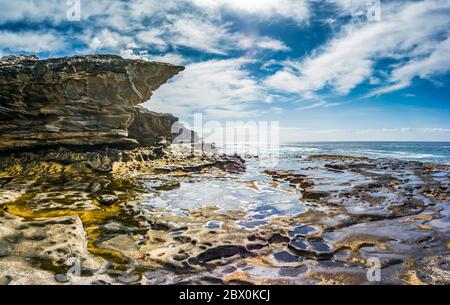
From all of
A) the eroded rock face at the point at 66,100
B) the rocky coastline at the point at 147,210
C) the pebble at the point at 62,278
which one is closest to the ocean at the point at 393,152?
the rocky coastline at the point at 147,210

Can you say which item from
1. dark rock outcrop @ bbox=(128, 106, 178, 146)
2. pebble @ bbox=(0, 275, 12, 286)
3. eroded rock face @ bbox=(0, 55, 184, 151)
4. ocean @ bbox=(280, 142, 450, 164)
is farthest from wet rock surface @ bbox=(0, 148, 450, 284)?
ocean @ bbox=(280, 142, 450, 164)

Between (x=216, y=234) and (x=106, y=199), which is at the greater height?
(x=106, y=199)

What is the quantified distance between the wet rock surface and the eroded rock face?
5.42 m

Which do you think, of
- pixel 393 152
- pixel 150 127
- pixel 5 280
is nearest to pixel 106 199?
pixel 5 280

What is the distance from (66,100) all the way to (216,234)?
67.9 feet

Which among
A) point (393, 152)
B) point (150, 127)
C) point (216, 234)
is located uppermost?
point (150, 127)

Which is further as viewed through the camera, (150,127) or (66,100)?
(150,127)

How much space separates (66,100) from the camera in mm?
23938

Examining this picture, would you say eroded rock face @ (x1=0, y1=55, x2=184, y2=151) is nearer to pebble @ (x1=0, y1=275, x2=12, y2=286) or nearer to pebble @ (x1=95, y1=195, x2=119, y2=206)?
pebble @ (x1=95, y1=195, x2=119, y2=206)

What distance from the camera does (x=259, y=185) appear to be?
21.5 meters

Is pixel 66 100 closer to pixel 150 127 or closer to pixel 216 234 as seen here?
pixel 150 127

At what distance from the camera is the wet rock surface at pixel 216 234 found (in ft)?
22.7

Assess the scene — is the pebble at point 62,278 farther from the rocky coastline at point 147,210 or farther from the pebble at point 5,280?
the pebble at point 5,280
